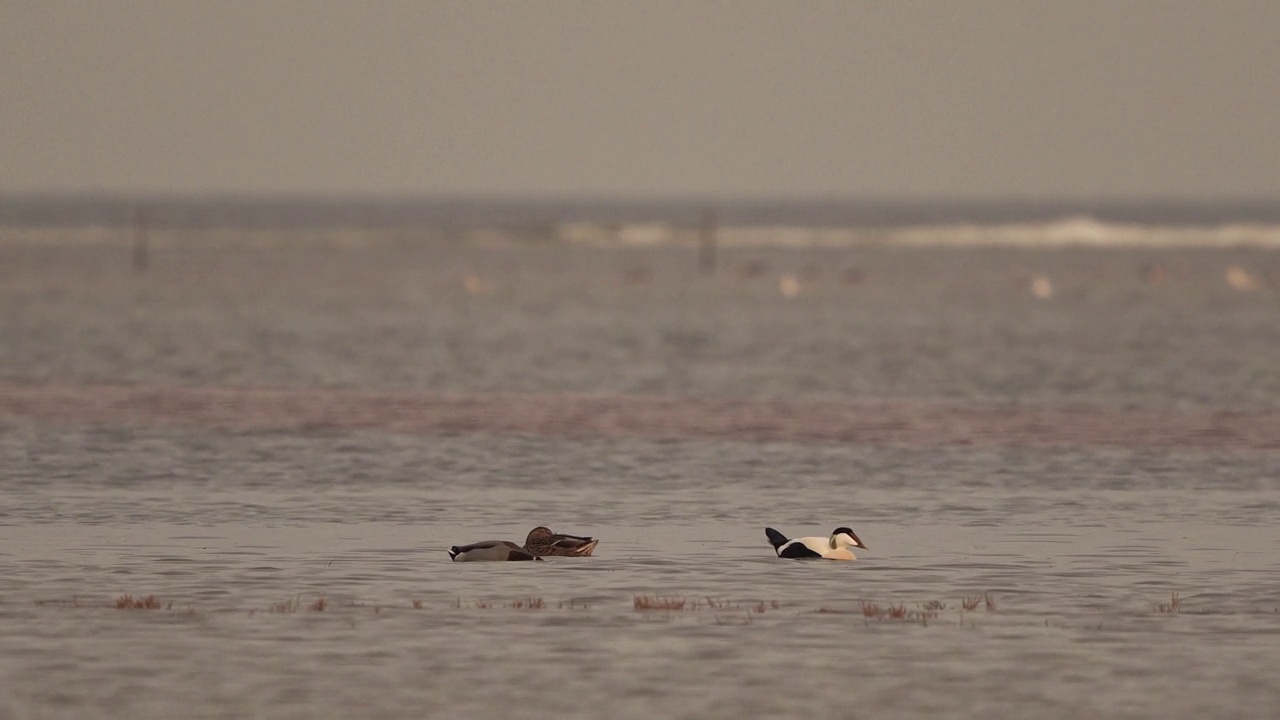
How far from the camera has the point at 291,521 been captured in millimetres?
20312

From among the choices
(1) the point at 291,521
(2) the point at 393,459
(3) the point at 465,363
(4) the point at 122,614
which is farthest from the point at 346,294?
(4) the point at 122,614

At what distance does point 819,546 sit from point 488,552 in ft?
8.01

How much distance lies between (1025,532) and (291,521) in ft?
20.2

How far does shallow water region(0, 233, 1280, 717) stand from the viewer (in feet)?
42.6

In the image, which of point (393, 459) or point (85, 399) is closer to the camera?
point (393, 459)

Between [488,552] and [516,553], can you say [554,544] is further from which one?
[488,552]

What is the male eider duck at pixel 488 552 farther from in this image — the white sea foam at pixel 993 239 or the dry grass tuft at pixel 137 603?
the white sea foam at pixel 993 239

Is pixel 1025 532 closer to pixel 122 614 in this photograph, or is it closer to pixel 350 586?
pixel 350 586

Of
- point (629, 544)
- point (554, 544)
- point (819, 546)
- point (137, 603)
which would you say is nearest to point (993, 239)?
point (629, 544)

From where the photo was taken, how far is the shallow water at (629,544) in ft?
42.6

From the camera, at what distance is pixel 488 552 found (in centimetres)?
1742

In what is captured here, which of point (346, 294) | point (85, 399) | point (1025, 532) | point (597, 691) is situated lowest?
point (597, 691)

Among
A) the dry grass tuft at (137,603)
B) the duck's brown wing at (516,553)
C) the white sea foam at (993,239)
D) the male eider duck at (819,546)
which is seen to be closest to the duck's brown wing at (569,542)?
the duck's brown wing at (516,553)

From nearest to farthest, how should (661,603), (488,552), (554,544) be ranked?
(661,603) → (488,552) → (554,544)
